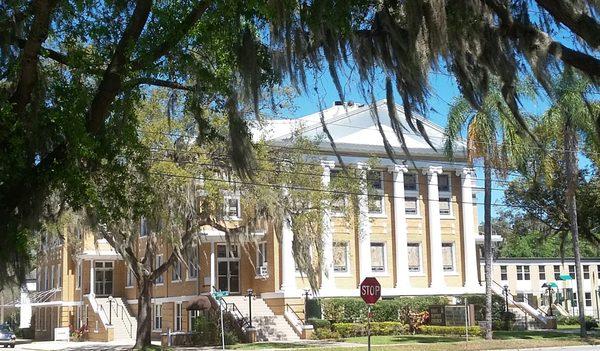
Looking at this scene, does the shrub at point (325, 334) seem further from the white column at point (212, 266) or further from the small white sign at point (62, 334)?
the small white sign at point (62, 334)

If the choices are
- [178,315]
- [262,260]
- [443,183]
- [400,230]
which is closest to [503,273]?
[443,183]

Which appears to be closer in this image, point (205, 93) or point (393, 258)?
point (205, 93)

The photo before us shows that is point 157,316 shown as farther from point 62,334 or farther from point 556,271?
point 556,271

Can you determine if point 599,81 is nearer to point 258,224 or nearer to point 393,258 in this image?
point 258,224

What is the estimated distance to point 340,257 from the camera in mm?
39812

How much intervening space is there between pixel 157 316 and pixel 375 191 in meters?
16.6

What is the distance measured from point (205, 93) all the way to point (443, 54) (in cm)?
463

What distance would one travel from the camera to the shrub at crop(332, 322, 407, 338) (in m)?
35.2

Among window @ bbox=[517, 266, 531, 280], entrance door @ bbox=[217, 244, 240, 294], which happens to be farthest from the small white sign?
window @ bbox=[517, 266, 531, 280]

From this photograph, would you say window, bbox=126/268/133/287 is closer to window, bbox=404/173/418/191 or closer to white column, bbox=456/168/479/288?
window, bbox=404/173/418/191

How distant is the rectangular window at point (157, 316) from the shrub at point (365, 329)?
12.3 m

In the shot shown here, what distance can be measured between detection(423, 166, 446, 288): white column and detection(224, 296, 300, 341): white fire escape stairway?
964cm

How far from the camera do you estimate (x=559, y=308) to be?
5516cm

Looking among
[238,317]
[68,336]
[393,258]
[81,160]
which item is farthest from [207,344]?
[81,160]
